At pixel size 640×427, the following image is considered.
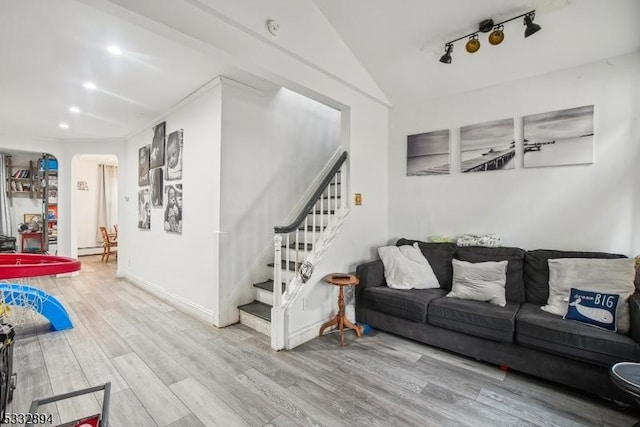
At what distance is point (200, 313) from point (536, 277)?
364 centimetres

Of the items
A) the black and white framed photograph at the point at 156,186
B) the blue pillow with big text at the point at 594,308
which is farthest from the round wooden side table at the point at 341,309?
the black and white framed photograph at the point at 156,186

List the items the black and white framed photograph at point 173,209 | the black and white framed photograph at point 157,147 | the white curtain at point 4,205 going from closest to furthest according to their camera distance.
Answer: the black and white framed photograph at point 173,209, the black and white framed photograph at point 157,147, the white curtain at point 4,205

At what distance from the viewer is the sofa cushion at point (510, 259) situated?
2.87 meters

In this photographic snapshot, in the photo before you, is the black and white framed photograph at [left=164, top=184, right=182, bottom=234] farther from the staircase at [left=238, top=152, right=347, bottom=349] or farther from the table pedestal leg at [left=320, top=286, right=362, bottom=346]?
the table pedestal leg at [left=320, top=286, right=362, bottom=346]

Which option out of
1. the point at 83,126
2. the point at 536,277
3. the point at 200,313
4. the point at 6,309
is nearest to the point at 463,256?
the point at 536,277

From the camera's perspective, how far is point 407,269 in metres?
A: 3.23

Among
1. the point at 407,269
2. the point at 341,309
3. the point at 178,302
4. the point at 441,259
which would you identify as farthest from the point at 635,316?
the point at 178,302

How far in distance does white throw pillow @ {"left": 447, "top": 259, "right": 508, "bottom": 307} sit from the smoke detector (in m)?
2.81

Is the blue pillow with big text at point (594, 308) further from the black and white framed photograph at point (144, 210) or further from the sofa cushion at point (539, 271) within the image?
the black and white framed photograph at point (144, 210)

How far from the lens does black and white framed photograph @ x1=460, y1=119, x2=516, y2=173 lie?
3225mm

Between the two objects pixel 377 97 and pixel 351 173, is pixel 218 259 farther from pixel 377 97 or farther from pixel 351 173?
pixel 377 97

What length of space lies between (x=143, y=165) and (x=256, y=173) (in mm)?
2614

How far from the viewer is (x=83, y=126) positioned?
5.05 meters

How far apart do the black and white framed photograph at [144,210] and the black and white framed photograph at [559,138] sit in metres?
5.28
